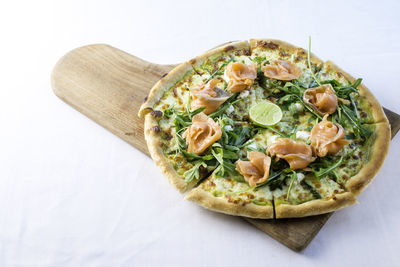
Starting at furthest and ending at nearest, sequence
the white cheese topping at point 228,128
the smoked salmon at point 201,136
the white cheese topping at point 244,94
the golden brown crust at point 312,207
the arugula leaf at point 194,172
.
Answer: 1. the white cheese topping at point 244,94
2. the white cheese topping at point 228,128
3. the smoked salmon at point 201,136
4. the arugula leaf at point 194,172
5. the golden brown crust at point 312,207

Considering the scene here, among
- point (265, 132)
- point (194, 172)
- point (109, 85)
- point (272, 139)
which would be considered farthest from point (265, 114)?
point (109, 85)

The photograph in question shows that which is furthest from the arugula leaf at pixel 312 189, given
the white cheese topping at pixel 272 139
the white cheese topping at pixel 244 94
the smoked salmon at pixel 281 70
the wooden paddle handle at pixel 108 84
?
the wooden paddle handle at pixel 108 84

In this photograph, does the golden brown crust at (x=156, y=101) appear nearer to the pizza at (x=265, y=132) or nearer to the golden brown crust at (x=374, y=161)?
the pizza at (x=265, y=132)

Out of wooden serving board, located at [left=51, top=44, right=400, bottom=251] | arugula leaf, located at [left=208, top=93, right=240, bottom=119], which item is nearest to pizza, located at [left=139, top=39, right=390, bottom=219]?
arugula leaf, located at [left=208, top=93, right=240, bottom=119]

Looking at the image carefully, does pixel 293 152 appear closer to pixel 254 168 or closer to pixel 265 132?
pixel 254 168

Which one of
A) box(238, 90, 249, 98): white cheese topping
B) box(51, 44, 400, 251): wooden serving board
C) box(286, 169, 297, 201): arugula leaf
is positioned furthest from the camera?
box(51, 44, 400, 251): wooden serving board

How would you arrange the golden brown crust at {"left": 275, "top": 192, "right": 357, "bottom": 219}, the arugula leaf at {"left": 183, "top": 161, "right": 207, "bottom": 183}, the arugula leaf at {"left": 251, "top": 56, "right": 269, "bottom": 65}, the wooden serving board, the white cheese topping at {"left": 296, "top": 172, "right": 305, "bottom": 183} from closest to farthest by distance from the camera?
1. the golden brown crust at {"left": 275, "top": 192, "right": 357, "bottom": 219}
2. the white cheese topping at {"left": 296, "top": 172, "right": 305, "bottom": 183}
3. the arugula leaf at {"left": 183, "top": 161, "right": 207, "bottom": 183}
4. the wooden serving board
5. the arugula leaf at {"left": 251, "top": 56, "right": 269, "bottom": 65}

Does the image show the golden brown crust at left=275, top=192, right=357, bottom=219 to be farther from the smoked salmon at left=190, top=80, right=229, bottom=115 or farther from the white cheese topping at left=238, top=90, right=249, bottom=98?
the white cheese topping at left=238, top=90, right=249, bottom=98
